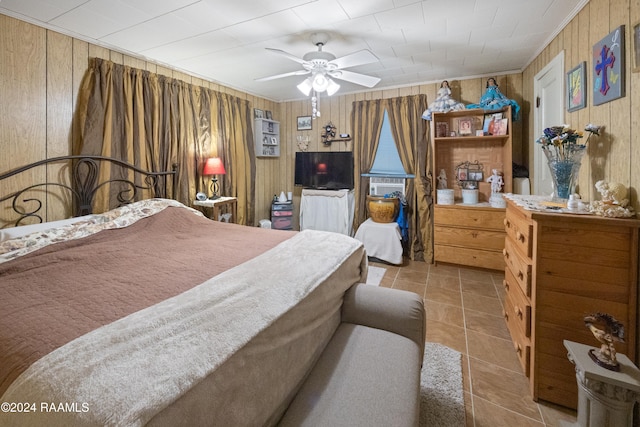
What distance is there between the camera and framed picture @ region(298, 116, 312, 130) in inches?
197

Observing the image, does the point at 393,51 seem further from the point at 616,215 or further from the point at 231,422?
the point at 231,422

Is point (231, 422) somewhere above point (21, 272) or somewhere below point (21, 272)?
below

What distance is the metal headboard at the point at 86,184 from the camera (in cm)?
234

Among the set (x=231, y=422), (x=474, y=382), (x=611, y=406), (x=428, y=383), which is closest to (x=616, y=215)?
(x=611, y=406)

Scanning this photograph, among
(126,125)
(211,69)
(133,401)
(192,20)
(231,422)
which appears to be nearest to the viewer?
(133,401)

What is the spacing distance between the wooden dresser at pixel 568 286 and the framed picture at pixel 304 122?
12.6 feet

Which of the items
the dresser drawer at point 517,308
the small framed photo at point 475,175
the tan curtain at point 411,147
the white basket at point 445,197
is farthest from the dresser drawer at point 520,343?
the small framed photo at point 475,175

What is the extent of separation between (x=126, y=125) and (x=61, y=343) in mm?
2632

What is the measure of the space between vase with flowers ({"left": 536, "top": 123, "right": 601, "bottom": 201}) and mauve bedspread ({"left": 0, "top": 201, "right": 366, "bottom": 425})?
1.35 metres

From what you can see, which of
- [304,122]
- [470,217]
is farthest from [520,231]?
[304,122]

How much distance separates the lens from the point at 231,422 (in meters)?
0.77

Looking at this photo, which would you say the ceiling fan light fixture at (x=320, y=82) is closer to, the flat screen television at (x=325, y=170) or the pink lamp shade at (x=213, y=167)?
the pink lamp shade at (x=213, y=167)

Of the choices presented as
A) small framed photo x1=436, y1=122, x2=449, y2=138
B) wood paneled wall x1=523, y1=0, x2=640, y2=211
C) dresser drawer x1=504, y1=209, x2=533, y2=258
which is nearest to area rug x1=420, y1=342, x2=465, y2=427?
dresser drawer x1=504, y1=209, x2=533, y2=258

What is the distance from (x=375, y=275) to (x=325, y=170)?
200 cm
